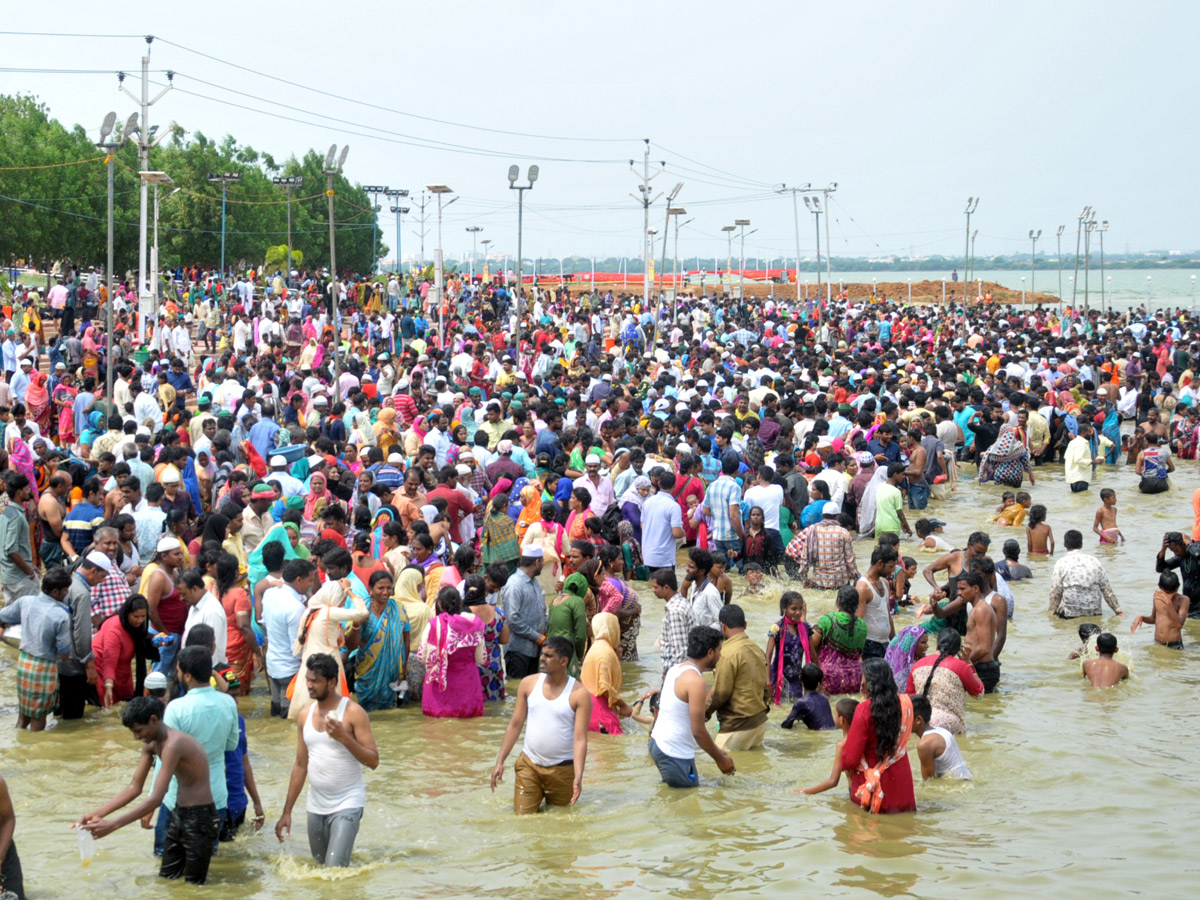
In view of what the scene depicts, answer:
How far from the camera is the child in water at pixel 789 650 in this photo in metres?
9.41

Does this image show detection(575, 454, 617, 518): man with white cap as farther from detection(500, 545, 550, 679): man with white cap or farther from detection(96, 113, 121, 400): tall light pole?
detection(96, 113, 121, 400): tall light pole

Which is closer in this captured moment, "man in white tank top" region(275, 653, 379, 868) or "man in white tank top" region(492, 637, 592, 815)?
"man in white tank top" region(275, 653, 379, 868)

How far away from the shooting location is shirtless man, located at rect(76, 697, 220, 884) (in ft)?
20.1

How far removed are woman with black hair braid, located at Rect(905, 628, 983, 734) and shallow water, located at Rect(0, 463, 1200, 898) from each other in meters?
0.39

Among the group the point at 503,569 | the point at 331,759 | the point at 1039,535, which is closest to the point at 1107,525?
the point at 1039,535

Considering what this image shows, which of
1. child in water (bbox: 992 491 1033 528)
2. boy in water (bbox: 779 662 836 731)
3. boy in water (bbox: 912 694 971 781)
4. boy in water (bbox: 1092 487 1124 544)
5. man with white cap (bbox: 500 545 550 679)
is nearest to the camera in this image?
boy in water (bbox: 912 694 971 781)

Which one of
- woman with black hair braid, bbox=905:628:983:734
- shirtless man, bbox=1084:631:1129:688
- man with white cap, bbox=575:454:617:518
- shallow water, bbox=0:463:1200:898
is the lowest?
shallow water, bbox=0:463:1200:898

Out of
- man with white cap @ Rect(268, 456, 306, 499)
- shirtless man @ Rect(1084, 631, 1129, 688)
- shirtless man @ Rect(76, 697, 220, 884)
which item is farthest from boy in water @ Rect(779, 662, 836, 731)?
man with white cap @ Rect(268, 456, 306, 499)

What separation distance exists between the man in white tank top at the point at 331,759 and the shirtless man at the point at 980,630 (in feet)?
17.2

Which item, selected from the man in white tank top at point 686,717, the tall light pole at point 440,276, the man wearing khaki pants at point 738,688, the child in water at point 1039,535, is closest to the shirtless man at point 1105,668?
the man wearing khaki pants at point 738,688

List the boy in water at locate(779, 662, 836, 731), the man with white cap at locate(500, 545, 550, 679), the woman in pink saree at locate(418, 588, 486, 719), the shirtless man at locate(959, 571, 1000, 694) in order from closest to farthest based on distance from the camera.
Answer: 1. the woman in pink saree at locate(418, 588, 486, 719)
2. the boy in water at locate(779, 662, 836, 731)
3. the shirtless man at locate(959, 571, 1000, 694)
4. the man with white cap at locate(500, 545, 550, 679)

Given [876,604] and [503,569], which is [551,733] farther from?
[876,604]

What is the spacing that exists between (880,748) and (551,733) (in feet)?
6.35

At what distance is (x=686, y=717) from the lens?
7.61 m
